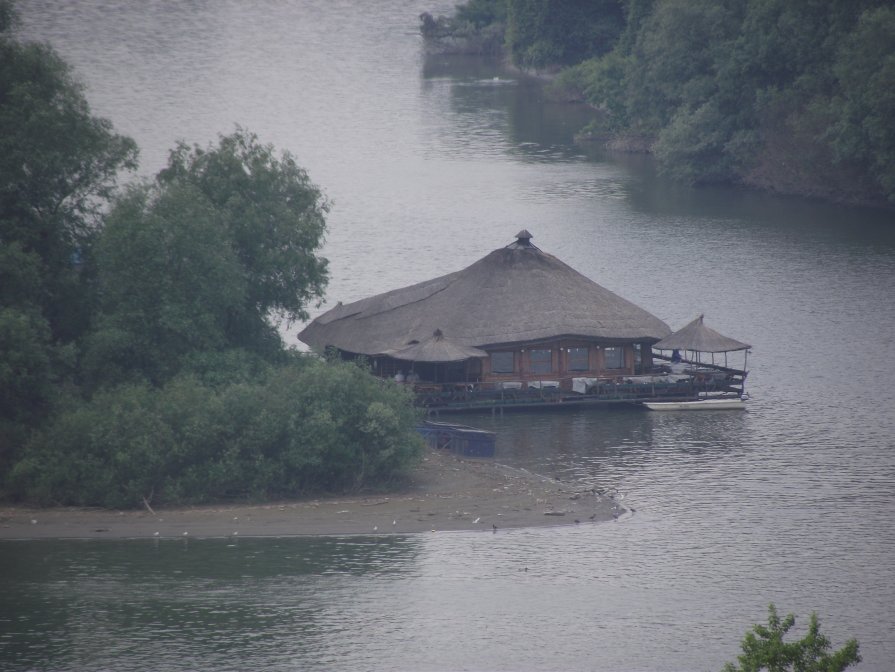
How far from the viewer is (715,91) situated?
113 m

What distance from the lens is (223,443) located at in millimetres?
49562

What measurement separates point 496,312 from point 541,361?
292 cm

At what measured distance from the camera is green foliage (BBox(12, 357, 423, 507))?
4819cm

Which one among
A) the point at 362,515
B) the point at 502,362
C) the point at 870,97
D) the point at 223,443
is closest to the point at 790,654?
the point at 362,515

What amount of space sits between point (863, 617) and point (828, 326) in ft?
115

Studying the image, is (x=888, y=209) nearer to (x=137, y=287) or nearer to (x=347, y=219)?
(x=347, y=219)

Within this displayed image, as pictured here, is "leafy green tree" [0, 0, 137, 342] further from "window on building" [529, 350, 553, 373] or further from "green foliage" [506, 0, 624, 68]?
"green foliage" [506, 0, 624, 68]

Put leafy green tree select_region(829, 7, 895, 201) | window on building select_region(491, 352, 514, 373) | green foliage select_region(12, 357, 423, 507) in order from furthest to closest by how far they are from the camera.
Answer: leafy green tree select_region(829, 7, 895, 201) → window on building select_region(491, 352, 514, 373) → green foliage select_region(12, 357, 423, 507)

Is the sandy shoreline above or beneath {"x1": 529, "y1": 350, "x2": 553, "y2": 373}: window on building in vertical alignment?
beneath

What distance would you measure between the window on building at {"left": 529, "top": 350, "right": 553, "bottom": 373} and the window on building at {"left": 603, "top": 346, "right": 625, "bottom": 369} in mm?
2526

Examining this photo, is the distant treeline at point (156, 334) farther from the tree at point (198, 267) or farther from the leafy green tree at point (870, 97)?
the leafy green tree at point (870, 97)

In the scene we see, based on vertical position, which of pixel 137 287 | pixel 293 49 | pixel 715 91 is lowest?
pixel 137 287

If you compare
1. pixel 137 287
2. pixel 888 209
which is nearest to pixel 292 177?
pixel 137 287

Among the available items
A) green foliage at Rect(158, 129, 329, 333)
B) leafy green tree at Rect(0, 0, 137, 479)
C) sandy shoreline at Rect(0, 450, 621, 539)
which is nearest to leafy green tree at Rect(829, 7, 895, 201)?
green foliage at Rect(158, 129, 329, 333)
